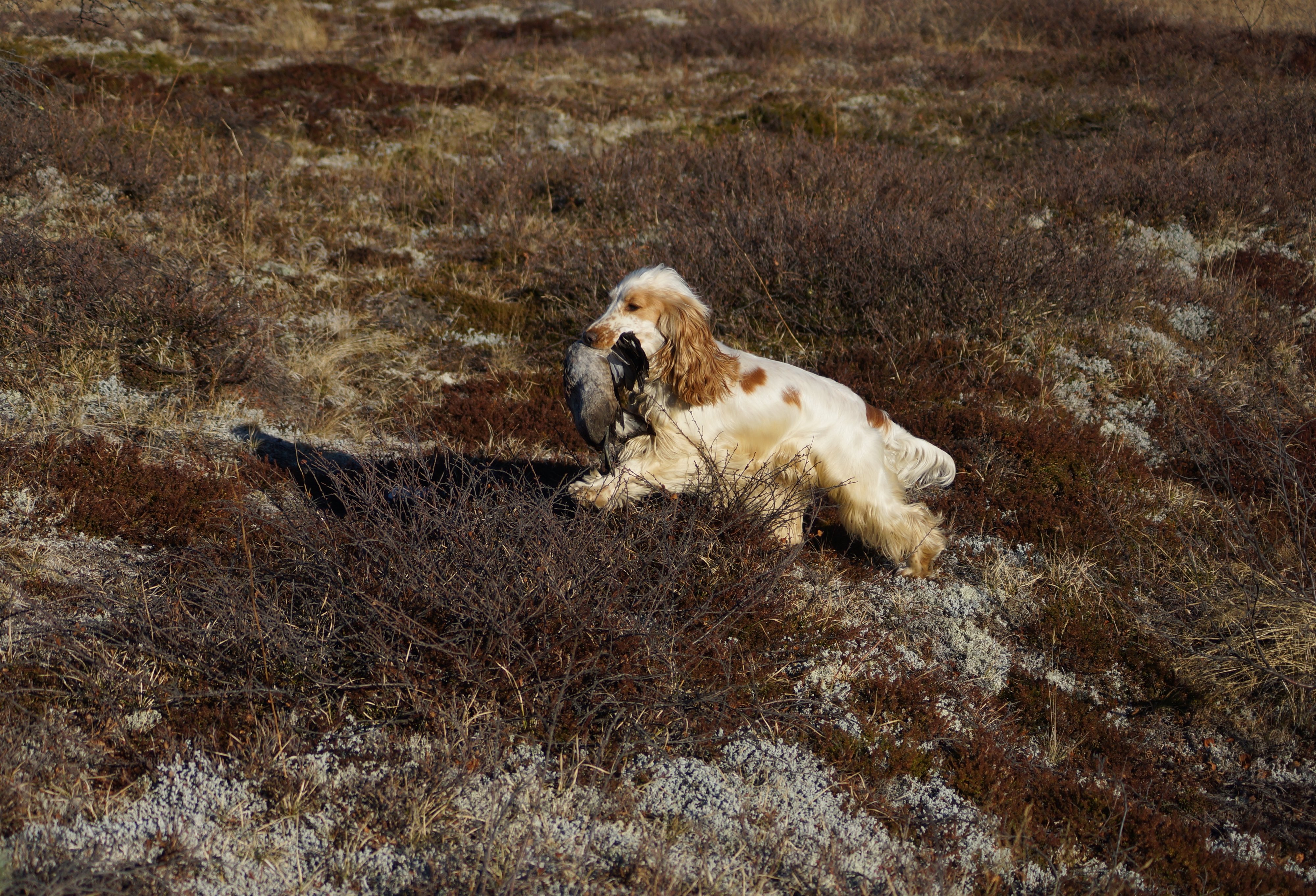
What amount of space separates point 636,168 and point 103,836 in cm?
724

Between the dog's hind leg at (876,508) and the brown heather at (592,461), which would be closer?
the brown heather at (592,461)

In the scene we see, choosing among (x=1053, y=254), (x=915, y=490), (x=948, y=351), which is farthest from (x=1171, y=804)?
(x=1053, y=254)

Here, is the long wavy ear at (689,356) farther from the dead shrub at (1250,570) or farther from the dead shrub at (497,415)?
the dead shrub at (1250,570)

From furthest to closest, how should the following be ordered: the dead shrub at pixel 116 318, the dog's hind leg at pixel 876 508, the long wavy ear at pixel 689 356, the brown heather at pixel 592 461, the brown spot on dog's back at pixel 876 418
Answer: the dead shrub at pixel 116 318 < the brown spot on dog's back at pixel 876 418 < the dog's hind leg at pixel 876 508 < the long wavy ear at pixel 689 356 < the brown heather at pixel 592 461

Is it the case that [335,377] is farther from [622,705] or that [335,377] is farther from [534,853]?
[534,853]

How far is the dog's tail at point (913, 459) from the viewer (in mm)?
4332

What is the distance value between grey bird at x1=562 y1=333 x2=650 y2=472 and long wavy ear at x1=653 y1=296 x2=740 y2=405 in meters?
0.11

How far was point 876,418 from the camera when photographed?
4312 millimetres

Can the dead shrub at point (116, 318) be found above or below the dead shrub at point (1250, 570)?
above

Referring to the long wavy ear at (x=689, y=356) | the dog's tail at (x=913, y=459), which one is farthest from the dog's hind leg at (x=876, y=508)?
the long wavy ear at (x=689, y=356)

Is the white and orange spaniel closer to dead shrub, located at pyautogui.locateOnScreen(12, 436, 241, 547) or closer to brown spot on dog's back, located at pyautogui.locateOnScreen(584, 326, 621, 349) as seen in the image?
brown spot on dog's back, located at pyautogui.locateOnScreen(584, 326, 621, 349)

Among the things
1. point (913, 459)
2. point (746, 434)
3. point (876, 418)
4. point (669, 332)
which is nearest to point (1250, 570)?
point (913, 459)

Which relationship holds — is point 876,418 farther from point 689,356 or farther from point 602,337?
point 602,337

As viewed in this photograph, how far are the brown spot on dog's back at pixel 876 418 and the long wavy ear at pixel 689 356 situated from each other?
2.57ft
